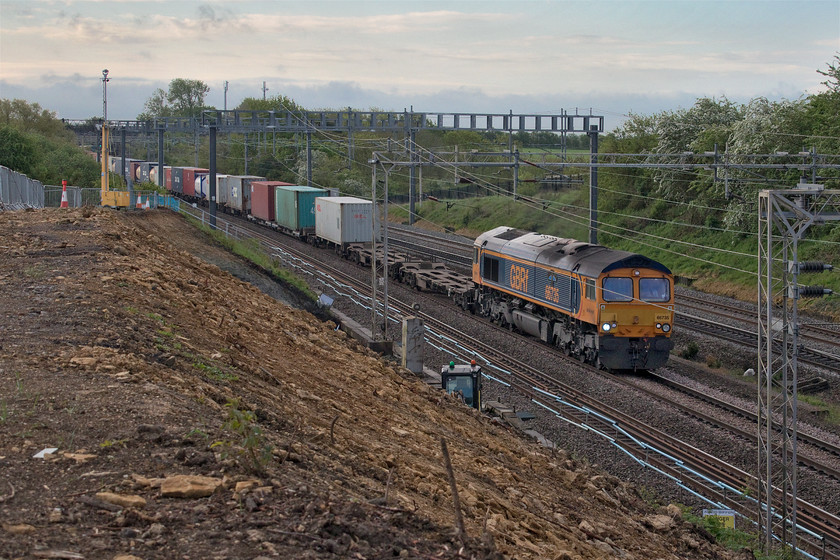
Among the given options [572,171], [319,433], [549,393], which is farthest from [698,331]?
[572,171]

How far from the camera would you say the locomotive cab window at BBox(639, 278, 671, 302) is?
931 inches

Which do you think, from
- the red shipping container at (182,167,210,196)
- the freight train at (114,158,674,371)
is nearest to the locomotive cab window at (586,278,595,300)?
the freight train at (114,158,674,371)

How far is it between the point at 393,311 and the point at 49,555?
82.5 ft

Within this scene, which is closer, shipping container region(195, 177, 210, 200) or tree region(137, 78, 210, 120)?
shipping container region(195, 177, 210, 200)

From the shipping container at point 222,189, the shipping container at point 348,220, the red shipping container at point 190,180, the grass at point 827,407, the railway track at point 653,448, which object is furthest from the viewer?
the red shipping container at point 190,180

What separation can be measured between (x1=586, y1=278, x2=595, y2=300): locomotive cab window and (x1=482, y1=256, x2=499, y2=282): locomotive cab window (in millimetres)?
6361

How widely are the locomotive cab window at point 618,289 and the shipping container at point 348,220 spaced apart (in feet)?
71.3

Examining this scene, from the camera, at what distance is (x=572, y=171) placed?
229 feet

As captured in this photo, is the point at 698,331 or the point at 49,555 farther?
the point at 698,331

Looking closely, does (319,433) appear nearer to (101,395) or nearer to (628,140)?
(101,395)

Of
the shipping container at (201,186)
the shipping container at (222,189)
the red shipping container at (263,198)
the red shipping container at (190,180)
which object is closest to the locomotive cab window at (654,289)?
the red shipping container at (263,198)

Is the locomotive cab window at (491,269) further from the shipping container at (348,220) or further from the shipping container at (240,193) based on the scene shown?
the shipping container at (240,193)

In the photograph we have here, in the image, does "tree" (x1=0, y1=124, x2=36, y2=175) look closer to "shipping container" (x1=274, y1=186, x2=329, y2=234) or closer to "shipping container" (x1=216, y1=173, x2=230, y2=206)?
"shipping container" (x1=274, y1=186, x2=329, y2=234)

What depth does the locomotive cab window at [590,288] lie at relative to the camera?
23.5m
